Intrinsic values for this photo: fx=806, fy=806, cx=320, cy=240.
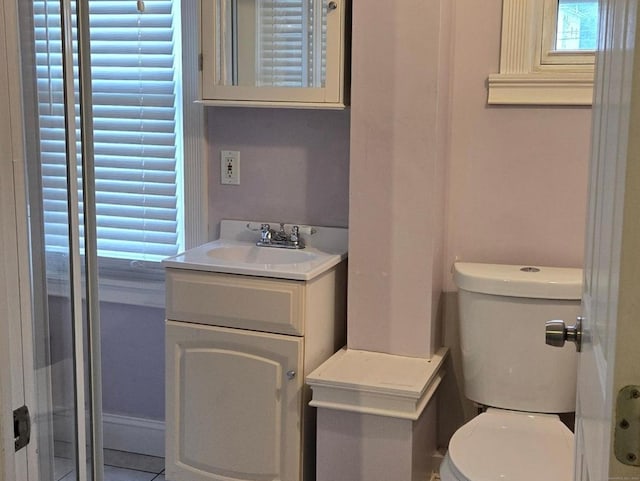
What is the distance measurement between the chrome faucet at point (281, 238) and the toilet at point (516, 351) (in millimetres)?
570

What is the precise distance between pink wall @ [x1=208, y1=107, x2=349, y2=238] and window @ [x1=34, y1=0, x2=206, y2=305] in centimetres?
10

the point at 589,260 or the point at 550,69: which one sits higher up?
the point at 550,69

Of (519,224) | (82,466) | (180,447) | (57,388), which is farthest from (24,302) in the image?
(519,224)

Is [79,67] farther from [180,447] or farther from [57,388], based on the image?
[180,447]

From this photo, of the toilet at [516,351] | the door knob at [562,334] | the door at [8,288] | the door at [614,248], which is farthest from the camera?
the toilet at [516,351]

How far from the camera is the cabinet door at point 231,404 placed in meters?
2.35

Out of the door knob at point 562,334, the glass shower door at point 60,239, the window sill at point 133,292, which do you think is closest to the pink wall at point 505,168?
the window sill at point 133,292

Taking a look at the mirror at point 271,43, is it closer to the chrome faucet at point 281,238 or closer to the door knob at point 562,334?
the chrome faucet at point 281,238

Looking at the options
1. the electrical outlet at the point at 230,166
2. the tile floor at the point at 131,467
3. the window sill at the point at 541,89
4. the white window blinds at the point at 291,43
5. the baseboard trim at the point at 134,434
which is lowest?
the tile floor at the point at 131,467

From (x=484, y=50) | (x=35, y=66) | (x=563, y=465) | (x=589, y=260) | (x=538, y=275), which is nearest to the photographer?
(x=35, y=66)

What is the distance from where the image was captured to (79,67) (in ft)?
3.23

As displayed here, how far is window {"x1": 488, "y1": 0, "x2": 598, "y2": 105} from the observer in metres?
2.41

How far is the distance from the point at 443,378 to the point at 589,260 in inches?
61.9

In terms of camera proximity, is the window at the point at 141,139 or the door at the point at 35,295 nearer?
the door at the point at 35,295
